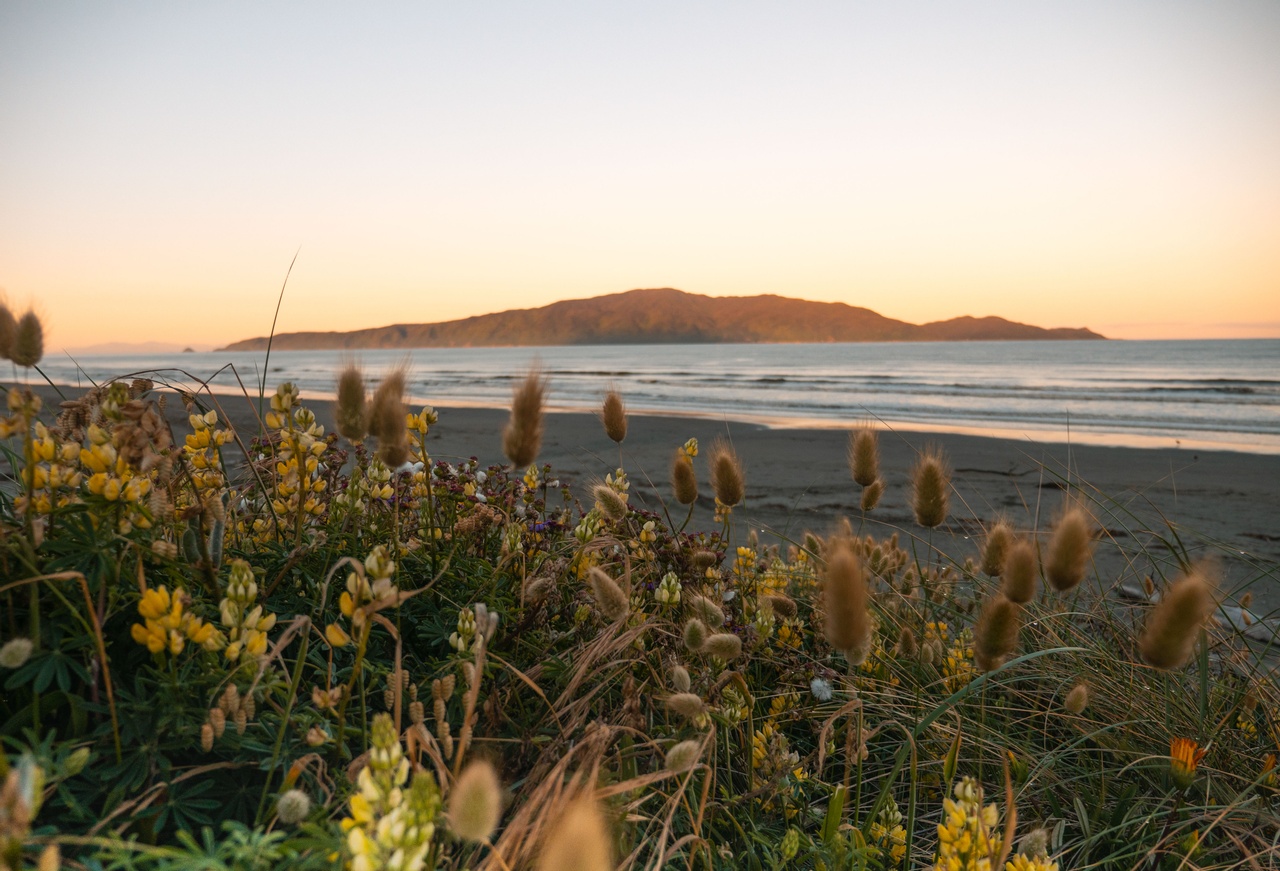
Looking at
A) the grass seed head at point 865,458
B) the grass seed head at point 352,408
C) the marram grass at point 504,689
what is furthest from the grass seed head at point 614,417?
the grass seed head at point 352,408

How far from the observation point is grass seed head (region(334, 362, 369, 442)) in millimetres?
1552

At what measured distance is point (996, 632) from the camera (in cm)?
147

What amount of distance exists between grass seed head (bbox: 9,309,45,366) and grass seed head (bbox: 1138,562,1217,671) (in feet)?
7.09

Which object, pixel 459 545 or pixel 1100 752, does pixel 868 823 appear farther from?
pixel 459 545

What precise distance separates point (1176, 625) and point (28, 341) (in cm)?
223

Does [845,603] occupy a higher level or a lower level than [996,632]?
higher

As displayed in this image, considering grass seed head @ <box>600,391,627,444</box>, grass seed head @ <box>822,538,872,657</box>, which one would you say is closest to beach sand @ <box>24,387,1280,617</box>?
grass seed head @ <box>600,391,627,444</box>

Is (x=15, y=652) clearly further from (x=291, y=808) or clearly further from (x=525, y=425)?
(x=525, y=425)

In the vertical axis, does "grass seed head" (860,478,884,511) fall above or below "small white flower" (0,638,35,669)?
below

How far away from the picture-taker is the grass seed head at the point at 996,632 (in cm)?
146

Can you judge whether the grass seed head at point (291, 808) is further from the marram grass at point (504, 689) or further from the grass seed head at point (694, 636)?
the grass seed head at point (694, 636)

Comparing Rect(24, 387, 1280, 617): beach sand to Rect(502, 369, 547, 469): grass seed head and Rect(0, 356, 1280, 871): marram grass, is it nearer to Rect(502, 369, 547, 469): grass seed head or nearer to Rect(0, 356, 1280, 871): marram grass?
Rect(0, 356, 1280, 871): marram grass

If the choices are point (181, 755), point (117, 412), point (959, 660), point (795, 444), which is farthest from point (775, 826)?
point (795, 444)

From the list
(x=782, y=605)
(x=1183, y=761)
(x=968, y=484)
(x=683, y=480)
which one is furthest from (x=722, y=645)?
(x=968, y=484)
